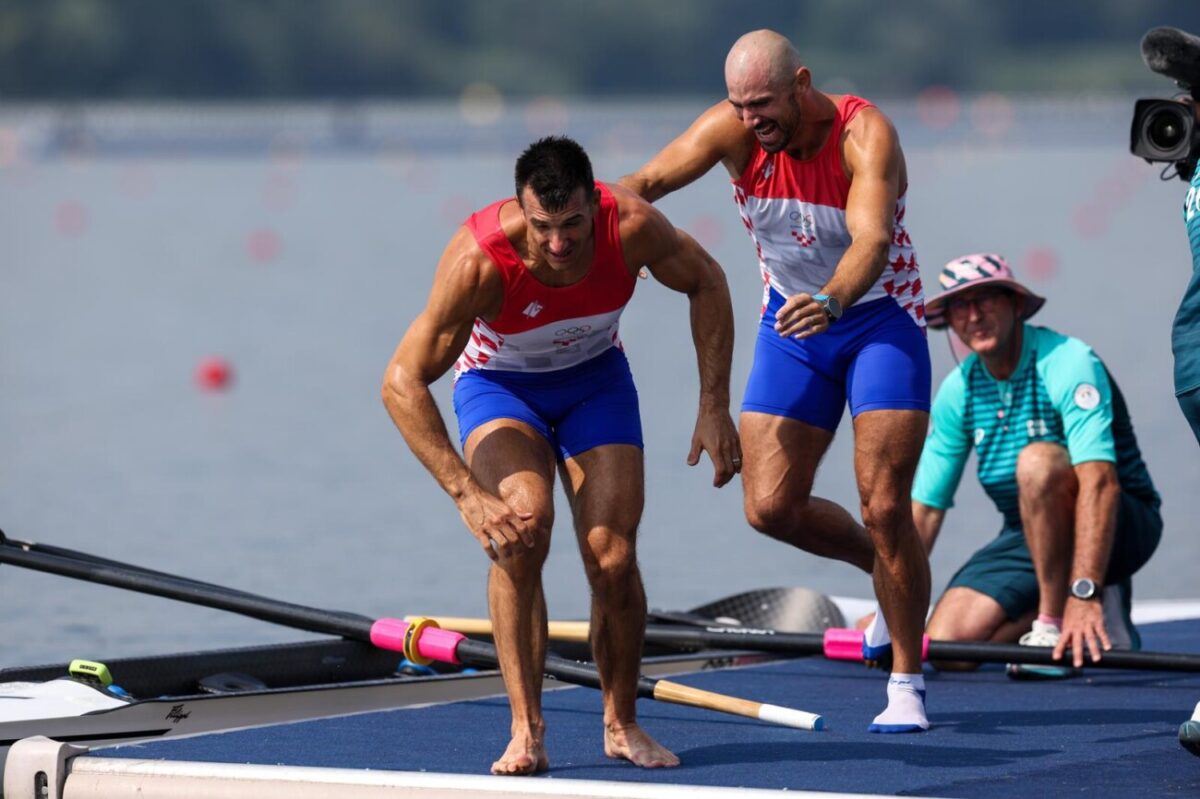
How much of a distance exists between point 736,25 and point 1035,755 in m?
79.0

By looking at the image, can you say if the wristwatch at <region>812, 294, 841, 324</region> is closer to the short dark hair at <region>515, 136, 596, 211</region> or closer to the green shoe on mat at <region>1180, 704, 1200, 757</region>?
the short dark hair at <region>515, 136, 596, 211</region>

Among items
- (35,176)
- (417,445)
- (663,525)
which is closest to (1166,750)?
(417,445)

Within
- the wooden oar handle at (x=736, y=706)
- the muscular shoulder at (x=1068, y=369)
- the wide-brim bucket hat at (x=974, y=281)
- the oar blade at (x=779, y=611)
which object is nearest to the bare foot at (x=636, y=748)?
the wooden oar handle at (x=736, y=706)

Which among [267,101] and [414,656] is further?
[267,101]

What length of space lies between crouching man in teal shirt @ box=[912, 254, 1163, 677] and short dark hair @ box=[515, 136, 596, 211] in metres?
2.43

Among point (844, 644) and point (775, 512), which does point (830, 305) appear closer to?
point (775, 512)

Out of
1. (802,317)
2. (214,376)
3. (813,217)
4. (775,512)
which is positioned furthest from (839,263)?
(214,376)

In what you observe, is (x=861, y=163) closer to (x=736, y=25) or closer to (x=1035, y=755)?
(x=1035, y=755)

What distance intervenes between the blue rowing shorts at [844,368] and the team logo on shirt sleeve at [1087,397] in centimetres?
103

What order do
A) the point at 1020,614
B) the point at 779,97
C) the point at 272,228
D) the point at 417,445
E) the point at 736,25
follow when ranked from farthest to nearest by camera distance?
the point at 736,25
the point at 272,228
the point at 1020,614
the point at 779,97
the point at 417,445

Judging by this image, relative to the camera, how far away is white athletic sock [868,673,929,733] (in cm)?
675

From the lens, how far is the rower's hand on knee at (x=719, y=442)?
20.7ft

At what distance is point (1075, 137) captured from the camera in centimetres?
6588

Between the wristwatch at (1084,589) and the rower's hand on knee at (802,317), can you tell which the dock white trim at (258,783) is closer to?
the rower's hand on knee at (802,317)
